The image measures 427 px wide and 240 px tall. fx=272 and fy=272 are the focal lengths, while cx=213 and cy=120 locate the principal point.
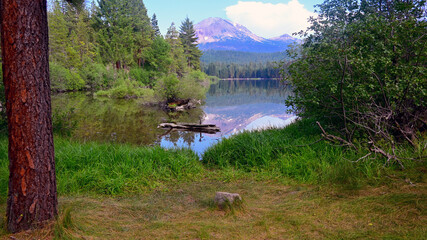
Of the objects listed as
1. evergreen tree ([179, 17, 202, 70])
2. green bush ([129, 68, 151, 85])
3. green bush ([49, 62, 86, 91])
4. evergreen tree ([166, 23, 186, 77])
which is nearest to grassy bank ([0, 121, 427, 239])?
green bush ([49, 62, 86, 91])

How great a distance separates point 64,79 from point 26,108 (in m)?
39.5

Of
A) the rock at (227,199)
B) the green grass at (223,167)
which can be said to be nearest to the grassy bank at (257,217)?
the rock at (227,199)

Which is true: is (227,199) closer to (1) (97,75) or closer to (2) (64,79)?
(2) (64,79)

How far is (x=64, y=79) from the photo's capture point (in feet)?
123

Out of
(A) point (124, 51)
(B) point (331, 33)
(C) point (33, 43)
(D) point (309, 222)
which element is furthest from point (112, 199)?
(A) point (124, 51)

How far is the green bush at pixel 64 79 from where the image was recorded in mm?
34188

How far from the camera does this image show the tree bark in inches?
115

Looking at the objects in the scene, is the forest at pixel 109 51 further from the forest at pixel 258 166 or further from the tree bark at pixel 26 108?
the tree bark at pixel 26 108

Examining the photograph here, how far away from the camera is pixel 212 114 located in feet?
79.9

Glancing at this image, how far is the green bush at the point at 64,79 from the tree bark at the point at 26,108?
35.1m

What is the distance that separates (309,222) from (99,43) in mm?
50743

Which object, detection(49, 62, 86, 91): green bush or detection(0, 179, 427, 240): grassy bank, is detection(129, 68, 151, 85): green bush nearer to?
detection(49, 62, 86, 91): green bush

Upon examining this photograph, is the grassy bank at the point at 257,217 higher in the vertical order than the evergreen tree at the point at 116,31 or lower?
lower

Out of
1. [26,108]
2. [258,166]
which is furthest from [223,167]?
[26,108]
